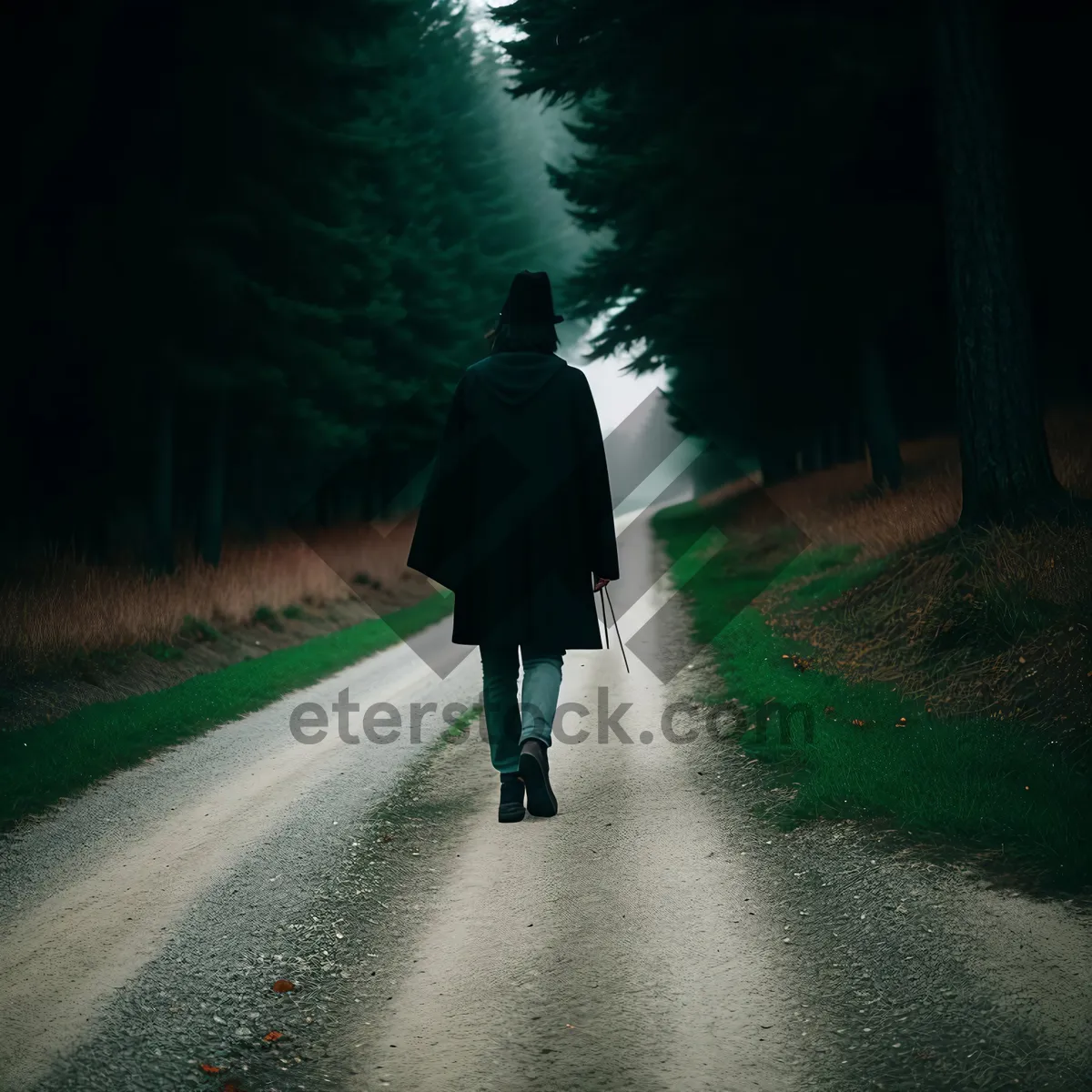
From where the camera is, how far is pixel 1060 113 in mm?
12562

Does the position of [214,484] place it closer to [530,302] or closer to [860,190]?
[860,190]

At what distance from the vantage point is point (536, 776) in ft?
16.3

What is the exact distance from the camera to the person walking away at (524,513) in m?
5.13

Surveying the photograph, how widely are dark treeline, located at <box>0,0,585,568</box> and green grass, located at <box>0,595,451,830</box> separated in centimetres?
427

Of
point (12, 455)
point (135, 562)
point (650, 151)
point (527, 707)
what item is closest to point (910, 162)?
point (650, 151)

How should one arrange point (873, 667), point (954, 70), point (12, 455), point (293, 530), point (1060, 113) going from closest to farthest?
point (873, 667), point (954, 70), point (1060, 113), point (12, 455), point (293, 530)

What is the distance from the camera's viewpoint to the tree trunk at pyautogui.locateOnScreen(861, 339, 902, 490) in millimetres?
17109

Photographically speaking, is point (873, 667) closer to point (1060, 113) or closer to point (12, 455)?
point (1060, 113)

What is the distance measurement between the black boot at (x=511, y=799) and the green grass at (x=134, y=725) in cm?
291

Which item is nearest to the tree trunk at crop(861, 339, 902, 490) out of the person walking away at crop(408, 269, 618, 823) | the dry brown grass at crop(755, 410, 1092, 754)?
the dry brown grass at crop(755, 410, 1092, 754)

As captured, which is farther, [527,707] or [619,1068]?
[527,707]

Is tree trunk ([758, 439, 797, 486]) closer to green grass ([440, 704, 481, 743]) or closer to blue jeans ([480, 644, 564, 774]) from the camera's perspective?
green grass ([440, 704, 481, 743])

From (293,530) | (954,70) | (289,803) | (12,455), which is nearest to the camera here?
(289,803)

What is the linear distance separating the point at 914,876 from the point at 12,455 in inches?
571
